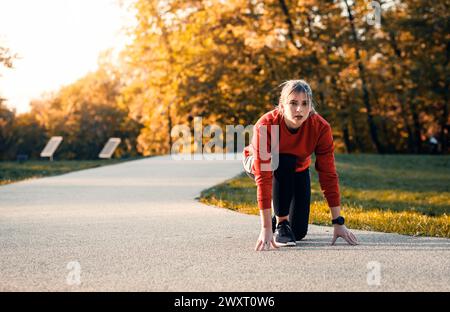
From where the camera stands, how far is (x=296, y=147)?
486 centimetres

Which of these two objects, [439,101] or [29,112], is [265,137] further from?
[29,112]

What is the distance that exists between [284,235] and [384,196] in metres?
5.97

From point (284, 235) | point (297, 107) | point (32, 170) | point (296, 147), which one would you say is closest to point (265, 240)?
point (284, 235)

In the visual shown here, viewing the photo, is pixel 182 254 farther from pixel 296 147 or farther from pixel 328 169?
pixel 328 169

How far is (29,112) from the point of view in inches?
1565

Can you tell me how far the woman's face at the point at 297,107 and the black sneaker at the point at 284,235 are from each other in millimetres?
876

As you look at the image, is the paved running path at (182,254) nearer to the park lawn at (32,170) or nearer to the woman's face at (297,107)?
the woman's face at (297,107)

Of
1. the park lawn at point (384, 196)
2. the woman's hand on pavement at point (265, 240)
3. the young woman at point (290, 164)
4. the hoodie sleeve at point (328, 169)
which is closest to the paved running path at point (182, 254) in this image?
the woman's hand on pavement at point (265, 240)

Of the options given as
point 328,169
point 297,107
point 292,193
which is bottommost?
point 292,193

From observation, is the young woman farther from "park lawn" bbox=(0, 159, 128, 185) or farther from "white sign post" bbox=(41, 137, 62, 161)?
"white sign post" bbox=(41, 137, 62, 161)

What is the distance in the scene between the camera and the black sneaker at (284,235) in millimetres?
4871

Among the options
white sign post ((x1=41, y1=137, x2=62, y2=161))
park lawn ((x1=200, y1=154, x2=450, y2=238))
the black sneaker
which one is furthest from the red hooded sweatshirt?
white sign post ((x1=41, y1=137, x2=62, y2=161))

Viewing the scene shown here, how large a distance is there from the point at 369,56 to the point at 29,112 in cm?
2323
